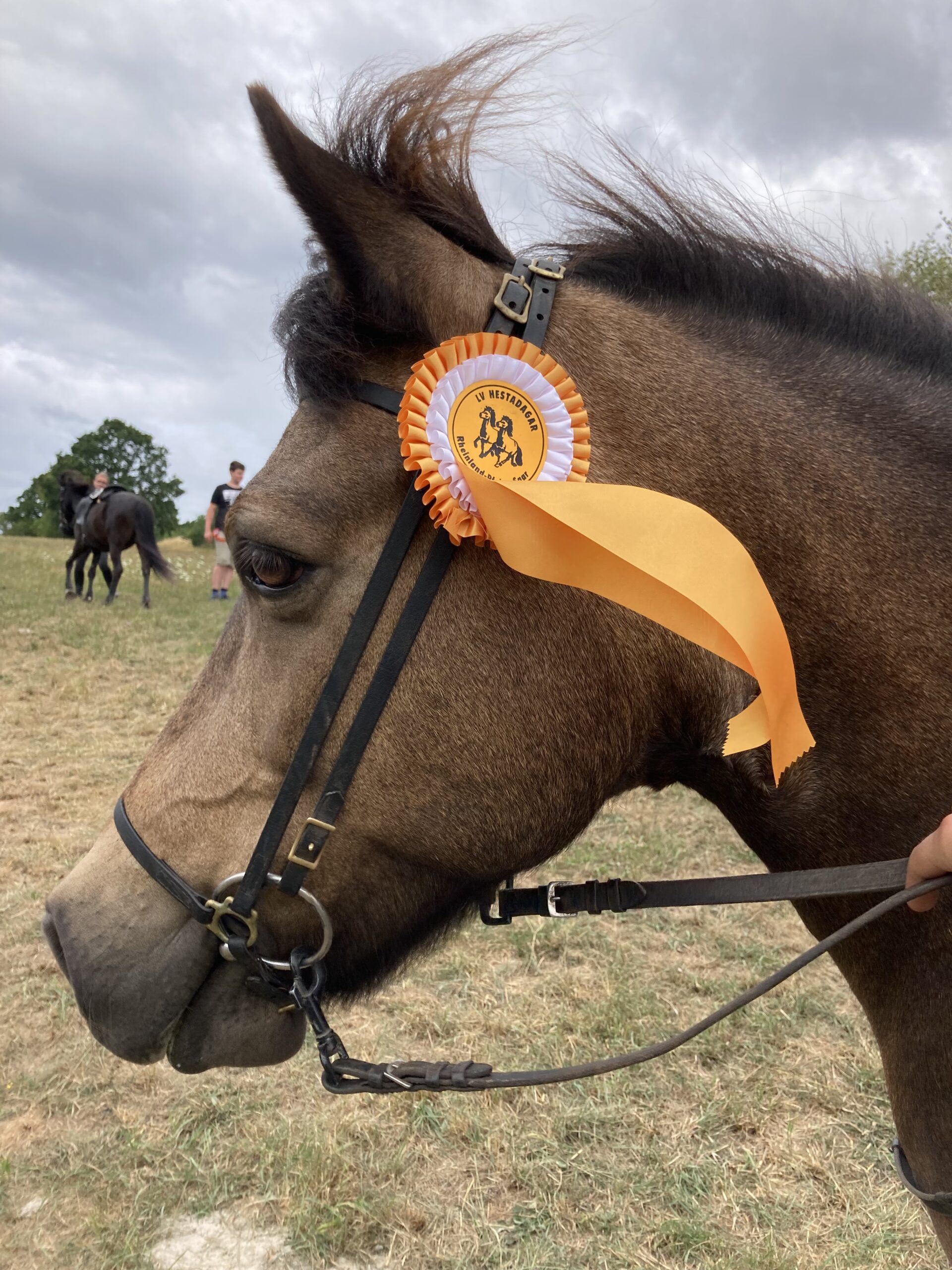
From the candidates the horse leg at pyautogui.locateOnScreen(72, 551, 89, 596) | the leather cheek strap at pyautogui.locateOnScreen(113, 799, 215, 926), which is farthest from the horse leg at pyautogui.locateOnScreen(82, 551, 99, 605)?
the leather cheek strap at pyautogui.locateOnScreen(113, 799, 215, 926)

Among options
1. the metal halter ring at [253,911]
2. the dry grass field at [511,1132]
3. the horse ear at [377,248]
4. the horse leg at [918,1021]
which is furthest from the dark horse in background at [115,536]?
the horse leg at [918,1021]

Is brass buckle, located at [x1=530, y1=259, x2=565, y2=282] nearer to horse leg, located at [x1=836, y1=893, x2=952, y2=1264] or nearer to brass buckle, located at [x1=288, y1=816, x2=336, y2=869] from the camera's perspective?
brass buckle, located at [x1=288, y1=816, x2=336, y2=869]

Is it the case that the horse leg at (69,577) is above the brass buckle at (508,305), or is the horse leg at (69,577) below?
below

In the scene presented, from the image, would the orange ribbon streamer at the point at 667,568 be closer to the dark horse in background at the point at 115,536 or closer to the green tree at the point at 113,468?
the dark horse in background at the point at 115,536

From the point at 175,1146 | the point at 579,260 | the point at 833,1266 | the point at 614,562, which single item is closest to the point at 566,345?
the point at 579,260

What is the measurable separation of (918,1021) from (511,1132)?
6.71ft

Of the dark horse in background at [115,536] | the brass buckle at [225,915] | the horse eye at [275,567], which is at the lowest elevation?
the dark horse in background at [115,536]

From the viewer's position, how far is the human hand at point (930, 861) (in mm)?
1101

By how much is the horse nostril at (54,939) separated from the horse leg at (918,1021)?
1454 mm

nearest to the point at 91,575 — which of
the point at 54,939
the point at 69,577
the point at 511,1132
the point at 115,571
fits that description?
the point at 69,577

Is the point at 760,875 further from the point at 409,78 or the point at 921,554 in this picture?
the point at 409,78

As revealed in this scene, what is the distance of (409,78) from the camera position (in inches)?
61.0

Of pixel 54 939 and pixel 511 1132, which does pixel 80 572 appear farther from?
pixel 54 939

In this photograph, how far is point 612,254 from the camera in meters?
1.62
